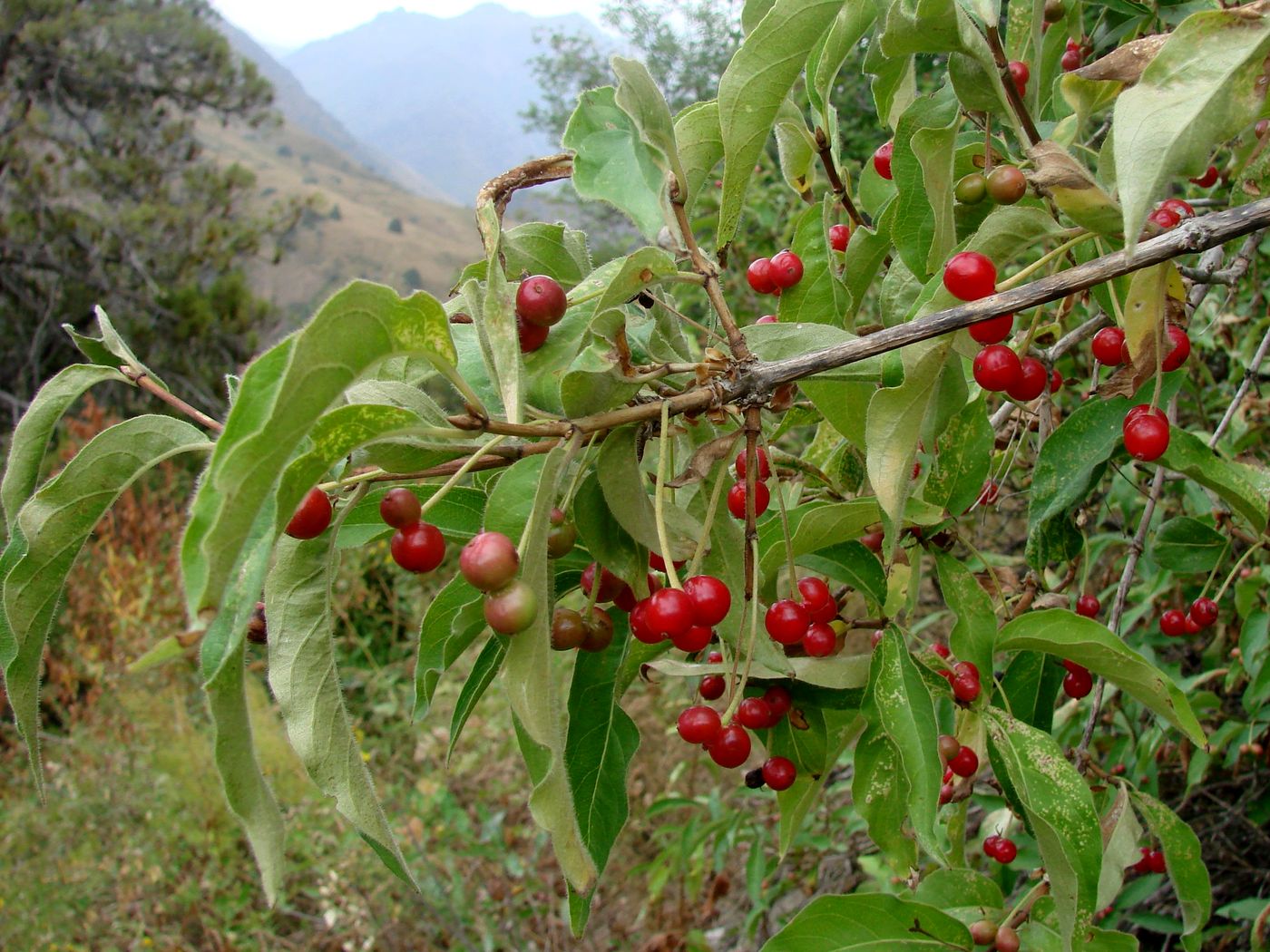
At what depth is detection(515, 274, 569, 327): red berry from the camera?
0.75 metres

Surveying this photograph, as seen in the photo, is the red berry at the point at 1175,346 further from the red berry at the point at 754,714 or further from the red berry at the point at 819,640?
the red berry at the point at 754,714

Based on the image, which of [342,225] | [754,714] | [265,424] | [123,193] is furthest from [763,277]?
[342,225]

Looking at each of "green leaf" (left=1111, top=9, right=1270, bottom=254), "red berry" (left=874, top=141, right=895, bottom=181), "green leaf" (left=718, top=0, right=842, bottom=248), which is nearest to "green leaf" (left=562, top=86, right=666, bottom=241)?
"green leaf" (left=718, top=0, right=842, bottom=248)

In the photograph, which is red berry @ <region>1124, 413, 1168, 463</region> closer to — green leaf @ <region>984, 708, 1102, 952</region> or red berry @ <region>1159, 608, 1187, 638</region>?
green leaf @ <region>984, 708, 1102, 952</region>

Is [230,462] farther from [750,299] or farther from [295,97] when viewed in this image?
[295,97]

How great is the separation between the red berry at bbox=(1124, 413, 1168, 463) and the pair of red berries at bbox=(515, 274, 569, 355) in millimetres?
612

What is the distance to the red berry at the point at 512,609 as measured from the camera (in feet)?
2.11

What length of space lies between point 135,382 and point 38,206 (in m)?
16.4

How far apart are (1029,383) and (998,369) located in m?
0.06

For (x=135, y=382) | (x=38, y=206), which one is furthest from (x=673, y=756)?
(x=38, y=206)

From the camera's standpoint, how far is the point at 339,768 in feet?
2.23

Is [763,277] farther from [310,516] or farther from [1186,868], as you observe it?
[1186,868]

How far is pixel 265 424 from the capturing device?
0.49 m

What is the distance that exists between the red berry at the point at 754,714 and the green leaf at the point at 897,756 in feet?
0.34
